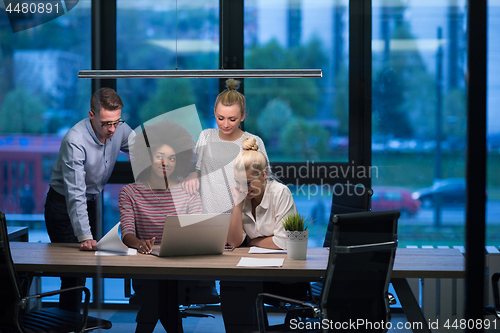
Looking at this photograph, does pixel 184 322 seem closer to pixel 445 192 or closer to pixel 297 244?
pixel 297 244

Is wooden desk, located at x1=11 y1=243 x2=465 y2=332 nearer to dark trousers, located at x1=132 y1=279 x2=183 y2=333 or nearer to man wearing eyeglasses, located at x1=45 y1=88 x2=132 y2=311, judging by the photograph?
dark trousers, located at x1=132 y1=279 x2=183 y2=333

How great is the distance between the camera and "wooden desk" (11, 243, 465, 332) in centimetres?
214

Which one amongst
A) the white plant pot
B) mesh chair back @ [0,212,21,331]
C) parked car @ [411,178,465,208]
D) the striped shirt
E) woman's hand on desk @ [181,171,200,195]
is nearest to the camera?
parked car @ [411,178,465,208]

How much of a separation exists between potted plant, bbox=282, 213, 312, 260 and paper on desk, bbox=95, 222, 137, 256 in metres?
0.86

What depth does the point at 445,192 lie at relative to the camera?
247 centimetres

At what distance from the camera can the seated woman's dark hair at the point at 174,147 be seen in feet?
8.99

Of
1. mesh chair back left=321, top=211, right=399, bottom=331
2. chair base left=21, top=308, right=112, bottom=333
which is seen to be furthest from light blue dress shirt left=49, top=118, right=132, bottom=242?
mesh chair back left=321, top=211, right=399, bottom=331

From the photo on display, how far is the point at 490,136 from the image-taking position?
1661 mm

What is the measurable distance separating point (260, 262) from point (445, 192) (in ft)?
3.70

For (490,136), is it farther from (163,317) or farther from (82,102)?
(82,102)

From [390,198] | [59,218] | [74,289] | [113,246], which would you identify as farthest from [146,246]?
[390,198]

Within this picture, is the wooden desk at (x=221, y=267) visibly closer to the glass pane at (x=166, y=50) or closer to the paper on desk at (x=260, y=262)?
the paper on desk at (x=260, y=262)

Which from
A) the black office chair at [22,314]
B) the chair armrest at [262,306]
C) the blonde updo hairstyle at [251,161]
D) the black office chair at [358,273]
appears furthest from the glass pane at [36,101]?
the black office chair at [358,273]

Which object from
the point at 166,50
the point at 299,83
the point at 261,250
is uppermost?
the point at 166,50
